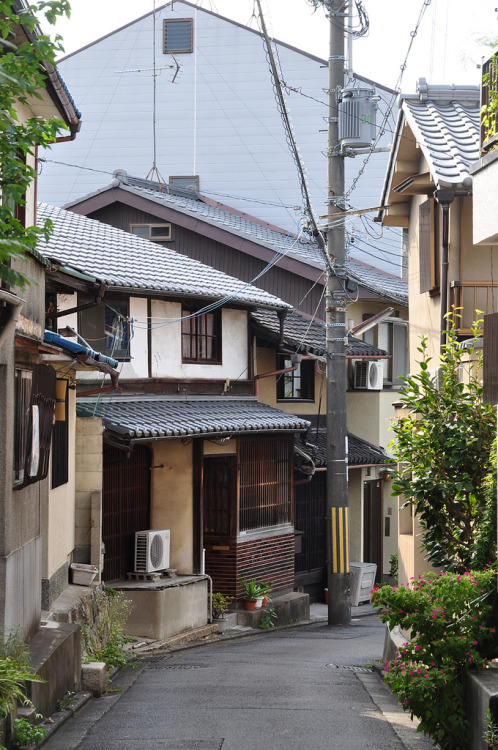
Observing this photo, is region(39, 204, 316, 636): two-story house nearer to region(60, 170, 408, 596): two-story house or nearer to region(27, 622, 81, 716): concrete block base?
region(60, 170, 408, 596): two-story house

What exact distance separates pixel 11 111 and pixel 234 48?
1202 inches

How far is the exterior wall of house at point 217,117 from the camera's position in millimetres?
35500

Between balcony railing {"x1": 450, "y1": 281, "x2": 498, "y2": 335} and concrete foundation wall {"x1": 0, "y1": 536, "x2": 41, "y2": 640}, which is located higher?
balcony railing {"x1": 450, "y1": 281, "x2": 498, "y2": 335}

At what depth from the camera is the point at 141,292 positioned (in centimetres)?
2009

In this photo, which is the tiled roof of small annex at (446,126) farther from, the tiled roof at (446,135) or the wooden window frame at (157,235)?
the wooden window frame at (157,235)

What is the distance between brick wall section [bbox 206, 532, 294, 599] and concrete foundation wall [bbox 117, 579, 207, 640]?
8.50ft

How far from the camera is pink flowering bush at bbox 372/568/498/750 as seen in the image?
9156 millimetres

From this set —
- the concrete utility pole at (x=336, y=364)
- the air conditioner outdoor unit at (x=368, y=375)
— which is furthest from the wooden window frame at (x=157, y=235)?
the concrete utility pole at (x=336, y=364)

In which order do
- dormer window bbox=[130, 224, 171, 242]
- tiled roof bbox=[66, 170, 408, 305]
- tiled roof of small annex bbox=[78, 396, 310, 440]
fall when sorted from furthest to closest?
dormer window bbox=[130, 224, 171, 242], tiled roof bbox=[66, 170, 408, 305], tiled roof of small annex bbox=[78, 396, 310, 440]

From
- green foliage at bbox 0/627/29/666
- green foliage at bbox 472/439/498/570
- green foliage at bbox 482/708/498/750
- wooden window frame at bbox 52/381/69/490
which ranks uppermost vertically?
wooden window frame at bbox 52/381/69/490

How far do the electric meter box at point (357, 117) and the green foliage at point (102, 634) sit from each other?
36.4 ft

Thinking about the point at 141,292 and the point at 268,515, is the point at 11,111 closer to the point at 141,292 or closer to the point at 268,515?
the point at 141,292

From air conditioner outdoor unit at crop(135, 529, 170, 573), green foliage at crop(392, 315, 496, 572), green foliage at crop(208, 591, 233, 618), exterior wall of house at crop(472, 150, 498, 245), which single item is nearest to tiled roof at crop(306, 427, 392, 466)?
green foliage at crop(208, 591, 233, 618)

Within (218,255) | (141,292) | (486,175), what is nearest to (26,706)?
(486,175)
